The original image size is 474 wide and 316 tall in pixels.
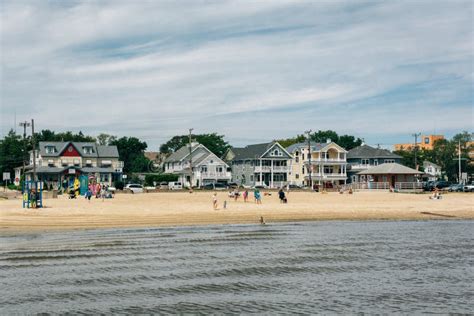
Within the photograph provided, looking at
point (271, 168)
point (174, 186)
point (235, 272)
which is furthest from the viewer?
point (271, 168)

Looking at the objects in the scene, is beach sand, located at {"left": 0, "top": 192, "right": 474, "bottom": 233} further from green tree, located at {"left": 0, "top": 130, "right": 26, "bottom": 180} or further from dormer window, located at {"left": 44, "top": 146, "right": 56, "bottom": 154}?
green tree, located at {"left": 0, "top": 130, "right": 26, "bottom": 180}

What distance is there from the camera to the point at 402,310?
18047mm

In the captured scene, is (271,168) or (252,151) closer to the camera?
(271,168)

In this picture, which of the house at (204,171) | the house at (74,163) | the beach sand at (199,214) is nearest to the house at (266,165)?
the house at (204,171)

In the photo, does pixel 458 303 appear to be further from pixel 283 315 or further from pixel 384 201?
pixel 384 201

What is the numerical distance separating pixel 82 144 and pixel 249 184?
113 ft

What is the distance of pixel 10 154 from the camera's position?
132000mm

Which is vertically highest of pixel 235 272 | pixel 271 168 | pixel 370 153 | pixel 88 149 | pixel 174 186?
pixel 88 149

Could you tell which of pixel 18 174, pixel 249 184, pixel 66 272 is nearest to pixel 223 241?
pixel 66 272

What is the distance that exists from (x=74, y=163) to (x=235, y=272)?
4022 inches

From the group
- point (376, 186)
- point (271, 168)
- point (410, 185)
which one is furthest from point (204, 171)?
point (410, 185)

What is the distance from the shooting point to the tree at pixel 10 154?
12938cm

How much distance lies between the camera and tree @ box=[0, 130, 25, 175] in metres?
129

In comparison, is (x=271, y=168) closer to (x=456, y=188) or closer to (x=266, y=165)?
(x=266, y=165)
